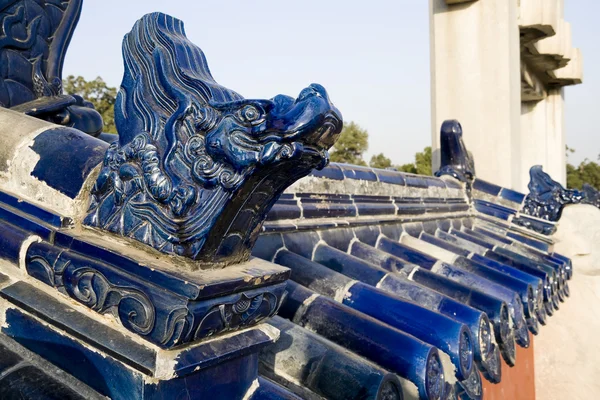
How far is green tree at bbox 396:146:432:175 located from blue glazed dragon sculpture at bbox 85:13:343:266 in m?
20.6

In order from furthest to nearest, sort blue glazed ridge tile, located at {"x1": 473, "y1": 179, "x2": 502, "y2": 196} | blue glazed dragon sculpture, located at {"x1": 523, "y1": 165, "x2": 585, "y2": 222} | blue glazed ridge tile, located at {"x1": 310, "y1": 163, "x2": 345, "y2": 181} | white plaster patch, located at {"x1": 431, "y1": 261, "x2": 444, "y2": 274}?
blue glazed ridge tile, located at {"x1": 473, "y1": 179, "x2": 502, "y2": 196}
blue glazed dragon sculpture, located at {"x1": 523, "y1": 165, "x2": 585, "y2": 222}
white plaster patch, located at {"x1": 431, "y1": 261, "x2": 444, "y2": 274}
blue glazed ridge tile, located at {"x1": 310, "y1": 163, "x2": 345, "y2": 181}

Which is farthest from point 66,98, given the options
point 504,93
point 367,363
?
point 504,93

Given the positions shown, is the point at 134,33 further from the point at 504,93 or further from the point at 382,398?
the point at 504,93

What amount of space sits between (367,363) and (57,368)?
87cm

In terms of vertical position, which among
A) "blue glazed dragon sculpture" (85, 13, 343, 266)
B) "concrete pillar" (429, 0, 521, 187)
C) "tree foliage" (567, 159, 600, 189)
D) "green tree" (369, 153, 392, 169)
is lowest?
"tree foliage" (567, 159, 600, 189)

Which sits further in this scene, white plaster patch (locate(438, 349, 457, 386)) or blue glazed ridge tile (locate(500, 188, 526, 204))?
blue glazed ridge tile (locate(500, 188, 526, 204))

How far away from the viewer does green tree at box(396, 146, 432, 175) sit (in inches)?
849

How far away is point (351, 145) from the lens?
29.8 meters

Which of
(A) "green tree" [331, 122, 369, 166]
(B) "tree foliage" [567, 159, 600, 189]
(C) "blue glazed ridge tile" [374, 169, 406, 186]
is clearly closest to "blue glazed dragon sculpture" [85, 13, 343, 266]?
(C) "blue glazed ridge tile" [374, 169, 406, 186]

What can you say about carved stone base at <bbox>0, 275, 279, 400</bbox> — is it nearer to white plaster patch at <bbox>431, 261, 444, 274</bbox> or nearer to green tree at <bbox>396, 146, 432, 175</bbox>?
white plaster patch at <bbox>431, 261, 444, 274</bbox>

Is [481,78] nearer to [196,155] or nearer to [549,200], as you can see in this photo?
[549,200]

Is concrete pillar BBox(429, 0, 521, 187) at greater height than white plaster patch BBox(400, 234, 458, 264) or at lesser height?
greater

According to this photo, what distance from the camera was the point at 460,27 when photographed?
6.58 m

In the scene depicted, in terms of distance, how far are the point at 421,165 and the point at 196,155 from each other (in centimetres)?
2193
